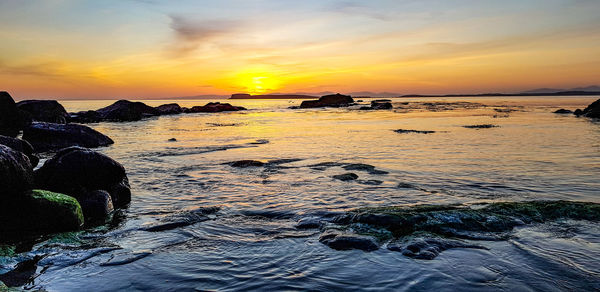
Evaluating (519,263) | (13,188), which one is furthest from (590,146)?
(13,188)

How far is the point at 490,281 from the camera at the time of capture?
4684mm

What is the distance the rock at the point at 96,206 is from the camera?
7871 millimetres

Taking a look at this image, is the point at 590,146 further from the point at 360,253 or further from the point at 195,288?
the point at 195,288

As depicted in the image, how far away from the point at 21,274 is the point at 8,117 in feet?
91.7

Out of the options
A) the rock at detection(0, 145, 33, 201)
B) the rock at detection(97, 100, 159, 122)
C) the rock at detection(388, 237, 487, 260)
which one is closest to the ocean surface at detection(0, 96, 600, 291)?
the rock at detection(388, 237, 487, 260)

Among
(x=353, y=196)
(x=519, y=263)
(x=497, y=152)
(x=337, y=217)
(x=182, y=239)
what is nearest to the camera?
(x=519, y=263)

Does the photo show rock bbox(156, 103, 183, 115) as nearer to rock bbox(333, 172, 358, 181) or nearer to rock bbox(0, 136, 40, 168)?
rock bbox(0, 136, 40, 168)

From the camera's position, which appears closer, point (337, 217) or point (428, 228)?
point (428, 228)

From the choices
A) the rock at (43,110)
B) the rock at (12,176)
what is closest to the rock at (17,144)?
the rock at (12,176)

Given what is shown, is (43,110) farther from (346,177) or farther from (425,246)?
(425,246)

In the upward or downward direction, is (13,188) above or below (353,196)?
above

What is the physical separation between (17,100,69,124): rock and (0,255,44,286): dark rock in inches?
1445

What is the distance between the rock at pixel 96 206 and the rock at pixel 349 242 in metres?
5.16

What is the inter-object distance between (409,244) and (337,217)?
1810 millimetres
